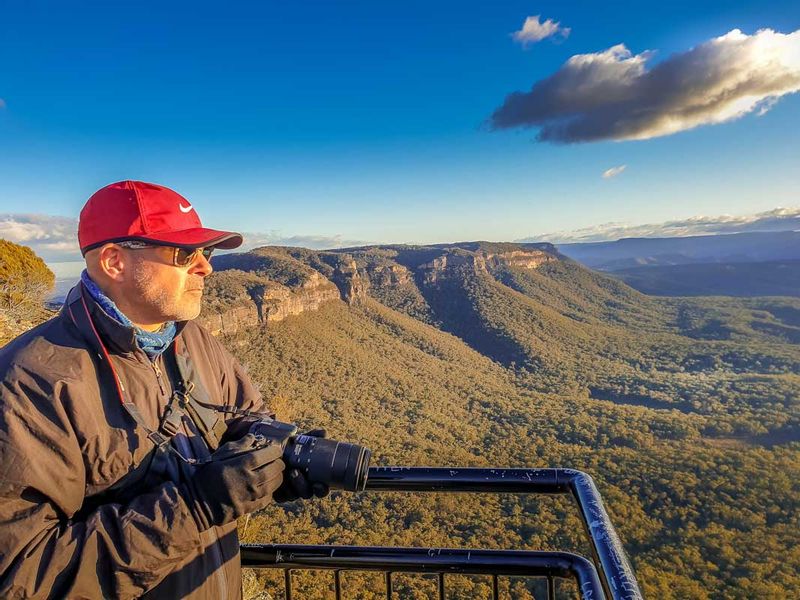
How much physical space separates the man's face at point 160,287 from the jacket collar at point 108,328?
143mm

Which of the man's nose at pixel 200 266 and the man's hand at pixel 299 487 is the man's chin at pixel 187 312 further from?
the man's hand at pixel 299 487

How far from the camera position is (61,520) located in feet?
4.14

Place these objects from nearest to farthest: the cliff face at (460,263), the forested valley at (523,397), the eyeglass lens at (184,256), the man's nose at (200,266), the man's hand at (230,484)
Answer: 1. the man's hand at (230,484)
2. the eyeglass lens at (184,256)
3. the man's nose at (200,266)
4. the forested valley at (523,397)
5. the cliff face at (460,263)

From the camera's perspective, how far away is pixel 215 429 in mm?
1743

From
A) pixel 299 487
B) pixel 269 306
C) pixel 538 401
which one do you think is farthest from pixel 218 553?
pixel 538 401

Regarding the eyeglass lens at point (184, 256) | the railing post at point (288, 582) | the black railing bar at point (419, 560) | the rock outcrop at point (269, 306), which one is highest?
the eyeglass lens at point (184, 256)

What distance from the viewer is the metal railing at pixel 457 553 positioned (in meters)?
1.55

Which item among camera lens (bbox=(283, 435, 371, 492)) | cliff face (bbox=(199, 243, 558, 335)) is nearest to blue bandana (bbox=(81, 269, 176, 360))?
camera lens (bbox=(283, 435, 371, 492))

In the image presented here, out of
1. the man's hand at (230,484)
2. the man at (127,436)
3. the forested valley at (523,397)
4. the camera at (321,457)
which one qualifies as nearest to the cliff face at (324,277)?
the forested valley at (523,397)

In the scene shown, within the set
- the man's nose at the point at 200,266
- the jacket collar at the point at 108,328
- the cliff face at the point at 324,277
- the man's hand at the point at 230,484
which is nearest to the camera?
the man's hand at the point at 230,484

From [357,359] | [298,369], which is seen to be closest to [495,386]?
[357,359]

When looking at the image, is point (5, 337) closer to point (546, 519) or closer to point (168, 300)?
point (168, 300)

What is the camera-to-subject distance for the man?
1159mm

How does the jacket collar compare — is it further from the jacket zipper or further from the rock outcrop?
the rock outcrop
